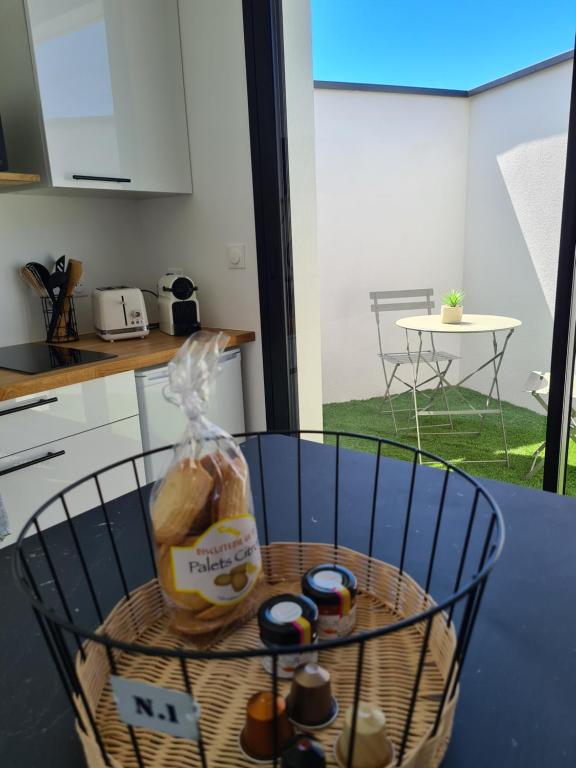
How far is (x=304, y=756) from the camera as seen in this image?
0.38m

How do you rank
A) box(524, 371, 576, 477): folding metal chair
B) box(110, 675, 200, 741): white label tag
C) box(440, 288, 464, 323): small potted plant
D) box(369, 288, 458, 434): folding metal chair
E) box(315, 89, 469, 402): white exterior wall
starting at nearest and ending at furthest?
1. box(110, 675, 200, 741): white label tag
2. box(524, 371, 576, 477): folding metal chair
3. box(440, 288, 464, 323): small potted plant
4. box(369, 288, 458, 434): folding metal chair
5. box(315, 89, 469, 402): white exterior wall

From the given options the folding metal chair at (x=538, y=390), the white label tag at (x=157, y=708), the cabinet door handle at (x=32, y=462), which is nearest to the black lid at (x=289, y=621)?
the white label tag at (x=157, y=708)

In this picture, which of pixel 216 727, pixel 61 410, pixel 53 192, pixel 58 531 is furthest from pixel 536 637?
pixel 53 192

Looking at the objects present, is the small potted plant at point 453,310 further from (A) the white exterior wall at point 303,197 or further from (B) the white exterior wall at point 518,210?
(A) the white exterior wall at point 303,197

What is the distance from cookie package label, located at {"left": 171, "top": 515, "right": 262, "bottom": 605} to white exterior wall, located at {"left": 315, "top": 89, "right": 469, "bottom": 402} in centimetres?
365

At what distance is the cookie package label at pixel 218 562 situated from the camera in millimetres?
485

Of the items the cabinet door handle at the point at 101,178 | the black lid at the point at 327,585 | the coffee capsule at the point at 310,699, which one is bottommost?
the coffee capsule at the point at 310,699

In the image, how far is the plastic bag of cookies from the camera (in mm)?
490

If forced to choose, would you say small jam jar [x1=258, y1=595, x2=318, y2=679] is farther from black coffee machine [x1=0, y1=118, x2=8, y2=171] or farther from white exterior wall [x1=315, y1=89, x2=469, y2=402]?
white exterior wall [x1=315, y1=89, x2=469, y2=402]

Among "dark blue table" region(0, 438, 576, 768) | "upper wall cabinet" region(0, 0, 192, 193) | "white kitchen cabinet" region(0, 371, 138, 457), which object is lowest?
"white kitchen cabinet" region(0, 371, 138, 457)

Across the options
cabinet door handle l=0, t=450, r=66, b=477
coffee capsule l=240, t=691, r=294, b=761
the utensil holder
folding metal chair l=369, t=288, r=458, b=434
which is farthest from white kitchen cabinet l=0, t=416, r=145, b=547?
folding metal chair l=369, t=288, r=458, b=434

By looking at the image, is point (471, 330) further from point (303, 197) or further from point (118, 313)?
point (118, 313)

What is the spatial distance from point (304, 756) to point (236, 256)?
215cm

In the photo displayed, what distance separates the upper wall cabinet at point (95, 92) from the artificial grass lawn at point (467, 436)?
1.87m
